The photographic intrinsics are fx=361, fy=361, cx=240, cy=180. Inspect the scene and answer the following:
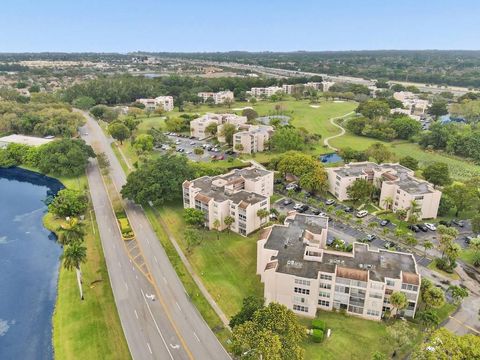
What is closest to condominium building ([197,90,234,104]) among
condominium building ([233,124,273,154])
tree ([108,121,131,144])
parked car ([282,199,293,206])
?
condominium building ([233,124,273,154])

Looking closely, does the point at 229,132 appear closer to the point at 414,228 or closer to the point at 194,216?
the point at 194,216

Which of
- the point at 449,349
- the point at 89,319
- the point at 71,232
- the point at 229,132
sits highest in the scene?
the point at 71,232

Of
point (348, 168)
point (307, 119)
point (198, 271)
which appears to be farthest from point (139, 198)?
point (307, 119)

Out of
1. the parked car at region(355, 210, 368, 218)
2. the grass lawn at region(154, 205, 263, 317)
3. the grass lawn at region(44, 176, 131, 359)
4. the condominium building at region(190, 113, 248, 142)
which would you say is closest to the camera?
the grass lawn at region(44, 176, 131, 359)

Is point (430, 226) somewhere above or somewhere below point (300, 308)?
below

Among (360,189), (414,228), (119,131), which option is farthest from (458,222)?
(119,131)

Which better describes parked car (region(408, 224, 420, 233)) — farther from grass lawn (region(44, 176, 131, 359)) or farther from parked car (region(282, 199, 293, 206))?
grass lawn (region(44, 176, 131, 359))

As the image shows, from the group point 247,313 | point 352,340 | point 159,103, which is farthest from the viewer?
point 159,103
